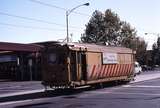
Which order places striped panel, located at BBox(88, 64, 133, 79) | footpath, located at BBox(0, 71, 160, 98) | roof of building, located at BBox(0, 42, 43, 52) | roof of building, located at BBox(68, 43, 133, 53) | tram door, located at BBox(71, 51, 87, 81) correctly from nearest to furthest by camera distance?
tram door, located at BBox(71, 51, 87, 81), roof of building, located at BBox(68, 43, 133, 53), footpath, located at BBox(0, 71, 160, 98), striped panel, located at BBox(88, 64, 133, 79), roof of building, located at BBox(0, 42, 43, 52)

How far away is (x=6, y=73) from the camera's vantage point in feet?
210

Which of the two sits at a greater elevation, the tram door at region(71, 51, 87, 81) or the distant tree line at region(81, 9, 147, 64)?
the distant tree line at region(81, 9, 147, 64)

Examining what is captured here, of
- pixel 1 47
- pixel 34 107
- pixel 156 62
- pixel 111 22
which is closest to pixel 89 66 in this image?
pixel 34 107

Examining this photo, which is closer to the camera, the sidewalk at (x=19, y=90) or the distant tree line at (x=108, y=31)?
the sidewalk at (x=19, y=90)

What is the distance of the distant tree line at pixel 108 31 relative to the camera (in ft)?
291

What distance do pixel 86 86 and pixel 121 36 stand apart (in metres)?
64.4

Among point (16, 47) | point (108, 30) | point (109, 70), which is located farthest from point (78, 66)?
point (108, 30)

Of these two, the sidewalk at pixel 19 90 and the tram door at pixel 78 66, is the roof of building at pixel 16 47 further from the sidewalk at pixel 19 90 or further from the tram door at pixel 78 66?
the tram door at pixel 78 66

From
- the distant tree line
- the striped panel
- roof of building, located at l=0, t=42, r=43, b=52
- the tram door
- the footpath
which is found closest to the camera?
the tram door

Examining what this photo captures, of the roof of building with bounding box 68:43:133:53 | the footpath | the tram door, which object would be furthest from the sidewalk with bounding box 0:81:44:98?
the roof of building with bounding box 68:43:133:53

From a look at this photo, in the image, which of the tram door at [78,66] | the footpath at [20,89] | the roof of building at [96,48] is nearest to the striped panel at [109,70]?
the tram door at [78,66]

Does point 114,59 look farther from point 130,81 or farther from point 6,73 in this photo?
point 6,73

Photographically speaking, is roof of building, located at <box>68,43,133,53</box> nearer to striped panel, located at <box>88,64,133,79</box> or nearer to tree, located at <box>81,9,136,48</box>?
striped panel, located at <box>88,64,133,79</box>

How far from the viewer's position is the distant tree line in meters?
88.8
